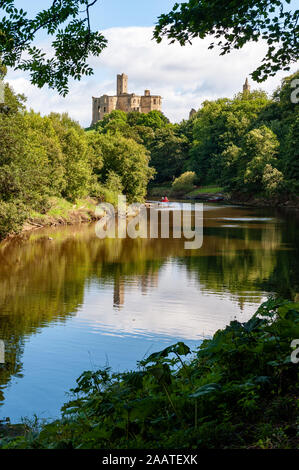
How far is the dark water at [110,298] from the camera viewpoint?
9.05 m

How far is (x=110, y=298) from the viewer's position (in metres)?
14.6

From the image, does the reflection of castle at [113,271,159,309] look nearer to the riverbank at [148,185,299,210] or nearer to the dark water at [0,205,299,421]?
the dark water at [0,205,299,421]

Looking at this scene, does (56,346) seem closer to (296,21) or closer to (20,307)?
(20,307)

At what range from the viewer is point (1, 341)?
34.0 ft

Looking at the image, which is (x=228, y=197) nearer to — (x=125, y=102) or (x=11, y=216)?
(x=11, y=216)

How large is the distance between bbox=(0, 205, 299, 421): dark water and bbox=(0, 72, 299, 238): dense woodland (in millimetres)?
3822

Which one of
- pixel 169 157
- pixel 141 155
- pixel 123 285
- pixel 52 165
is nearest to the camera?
pixel 123 285

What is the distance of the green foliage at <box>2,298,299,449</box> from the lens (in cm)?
384

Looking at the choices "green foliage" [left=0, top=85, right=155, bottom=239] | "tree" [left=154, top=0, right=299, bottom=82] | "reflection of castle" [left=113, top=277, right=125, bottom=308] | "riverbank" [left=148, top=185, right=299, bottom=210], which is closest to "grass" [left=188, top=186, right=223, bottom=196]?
"riverbank" [left=148, top=185, right=299, bottom=210]

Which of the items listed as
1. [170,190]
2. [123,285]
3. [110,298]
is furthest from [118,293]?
[170,190]

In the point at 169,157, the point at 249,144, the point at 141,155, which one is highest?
the point at 169,157

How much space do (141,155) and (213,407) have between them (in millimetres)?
50358

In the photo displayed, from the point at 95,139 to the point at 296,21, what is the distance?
4604cm

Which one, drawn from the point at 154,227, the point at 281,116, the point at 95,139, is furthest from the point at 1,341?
the point at 281,116
